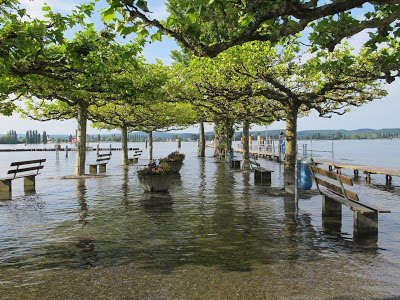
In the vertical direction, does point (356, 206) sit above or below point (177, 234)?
above

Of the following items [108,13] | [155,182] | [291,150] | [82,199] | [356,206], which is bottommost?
[82,199]

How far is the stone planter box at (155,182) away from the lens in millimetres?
13922

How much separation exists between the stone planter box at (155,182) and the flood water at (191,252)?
2.09 metres

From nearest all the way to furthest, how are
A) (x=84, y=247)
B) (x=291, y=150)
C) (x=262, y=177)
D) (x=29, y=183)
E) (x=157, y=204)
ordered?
(x=84, y=247), (x=157, y=204), (x=291, y=150), (x=29, y=183), (x=262, y=177)

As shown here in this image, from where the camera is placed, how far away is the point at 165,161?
74.4 ft

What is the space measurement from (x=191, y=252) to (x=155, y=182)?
7.66 meters

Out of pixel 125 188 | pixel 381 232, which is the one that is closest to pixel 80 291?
pixel 381 232

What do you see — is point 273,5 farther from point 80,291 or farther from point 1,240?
point 1,240

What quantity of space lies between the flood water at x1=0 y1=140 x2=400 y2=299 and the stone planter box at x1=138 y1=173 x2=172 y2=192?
2091mm

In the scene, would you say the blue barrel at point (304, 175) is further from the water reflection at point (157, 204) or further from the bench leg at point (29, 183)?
the bench leg at point (29, 183)

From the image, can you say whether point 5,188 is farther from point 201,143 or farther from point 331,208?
point 201,143

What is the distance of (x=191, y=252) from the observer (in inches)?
256

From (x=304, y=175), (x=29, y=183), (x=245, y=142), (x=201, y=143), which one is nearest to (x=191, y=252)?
(x=304, y=175)

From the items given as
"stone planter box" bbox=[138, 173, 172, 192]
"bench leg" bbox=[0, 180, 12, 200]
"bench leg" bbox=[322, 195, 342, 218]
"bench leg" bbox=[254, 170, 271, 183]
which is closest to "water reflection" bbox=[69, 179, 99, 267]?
"stone planter box" bbox=[138, 173, 172, 192]
